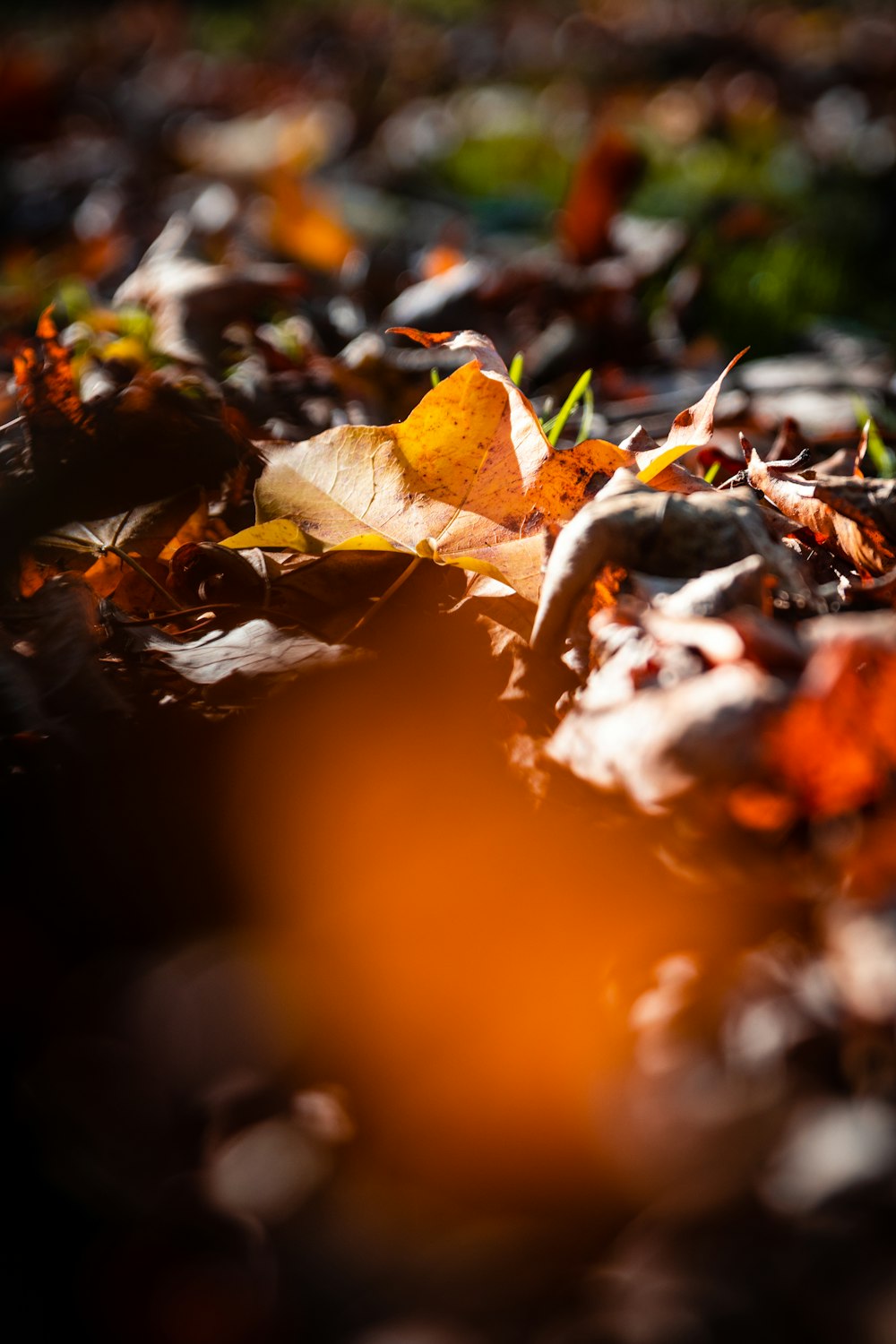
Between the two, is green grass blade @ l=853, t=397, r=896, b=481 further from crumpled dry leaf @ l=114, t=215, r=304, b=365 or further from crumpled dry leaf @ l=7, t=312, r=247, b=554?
crumpled dry leaf @ l=114, t=215, r=304, b=365

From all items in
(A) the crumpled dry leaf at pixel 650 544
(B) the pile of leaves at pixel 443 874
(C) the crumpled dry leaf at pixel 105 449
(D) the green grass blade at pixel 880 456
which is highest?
(C) the crumpled dry leaf at pixel 105 449

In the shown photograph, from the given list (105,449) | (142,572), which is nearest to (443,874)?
(142,572)

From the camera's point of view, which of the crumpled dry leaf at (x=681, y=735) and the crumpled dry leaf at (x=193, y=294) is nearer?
the crumpled dry leaf at (x=681, y=735)

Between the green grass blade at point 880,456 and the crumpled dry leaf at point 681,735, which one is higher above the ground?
the crumpled dry leaf at point 681,735

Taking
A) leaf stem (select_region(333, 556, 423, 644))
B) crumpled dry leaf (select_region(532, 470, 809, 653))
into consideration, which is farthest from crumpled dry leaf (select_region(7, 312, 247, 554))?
crumpled dry leaf (select_region(532, 470, 809, 653))

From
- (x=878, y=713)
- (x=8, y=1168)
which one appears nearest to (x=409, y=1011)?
(x=8, y=1168)

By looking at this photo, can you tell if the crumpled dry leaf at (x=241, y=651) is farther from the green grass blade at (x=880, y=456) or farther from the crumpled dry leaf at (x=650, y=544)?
the green grass blade at (x=880, y=456)

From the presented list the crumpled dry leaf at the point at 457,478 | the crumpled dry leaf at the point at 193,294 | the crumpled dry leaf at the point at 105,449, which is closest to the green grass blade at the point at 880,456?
the crumpled dry leaf at the point at 457,478

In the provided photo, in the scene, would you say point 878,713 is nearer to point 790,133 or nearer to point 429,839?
point 429,839

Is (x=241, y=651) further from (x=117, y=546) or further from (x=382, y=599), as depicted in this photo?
(x=117, y=546)
